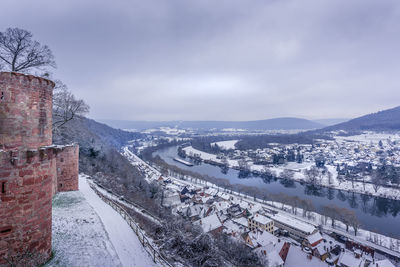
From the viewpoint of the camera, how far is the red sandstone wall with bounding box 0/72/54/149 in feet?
15.0

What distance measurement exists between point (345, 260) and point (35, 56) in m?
32.8

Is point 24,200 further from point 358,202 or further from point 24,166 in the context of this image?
point 358,202

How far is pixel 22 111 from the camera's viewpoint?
4.79 m

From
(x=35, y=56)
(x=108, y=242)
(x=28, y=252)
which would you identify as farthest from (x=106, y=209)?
(x=35, y=56)

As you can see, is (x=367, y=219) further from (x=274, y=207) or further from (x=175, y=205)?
(x=175, y=205)

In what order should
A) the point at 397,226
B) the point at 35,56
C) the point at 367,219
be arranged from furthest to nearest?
the point at 367,219, the point at 397,226, the point at 35,56

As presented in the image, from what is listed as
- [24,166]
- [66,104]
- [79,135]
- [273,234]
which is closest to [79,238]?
[24,166]

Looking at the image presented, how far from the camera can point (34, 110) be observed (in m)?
5.04

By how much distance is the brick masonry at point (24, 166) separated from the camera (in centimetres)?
449

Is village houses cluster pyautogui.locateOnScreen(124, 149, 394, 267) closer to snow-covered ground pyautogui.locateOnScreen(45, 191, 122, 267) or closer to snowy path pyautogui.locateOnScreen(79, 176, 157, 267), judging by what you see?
snowy path pyautogui.locateOnScreen(79, 176, 157, 267)

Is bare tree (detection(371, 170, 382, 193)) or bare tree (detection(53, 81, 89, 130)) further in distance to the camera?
bare tree (detection(371, 170, 382, 193))

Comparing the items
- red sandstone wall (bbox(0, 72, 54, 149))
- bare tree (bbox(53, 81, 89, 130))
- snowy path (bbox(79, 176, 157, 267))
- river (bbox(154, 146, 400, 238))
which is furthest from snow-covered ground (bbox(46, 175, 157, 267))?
river (bbox(154, 146, 400, 238))

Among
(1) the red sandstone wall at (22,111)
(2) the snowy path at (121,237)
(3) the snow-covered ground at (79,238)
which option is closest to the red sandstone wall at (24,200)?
(1) the red sandstone wall at (22,111)

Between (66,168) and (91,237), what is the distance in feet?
20.8
